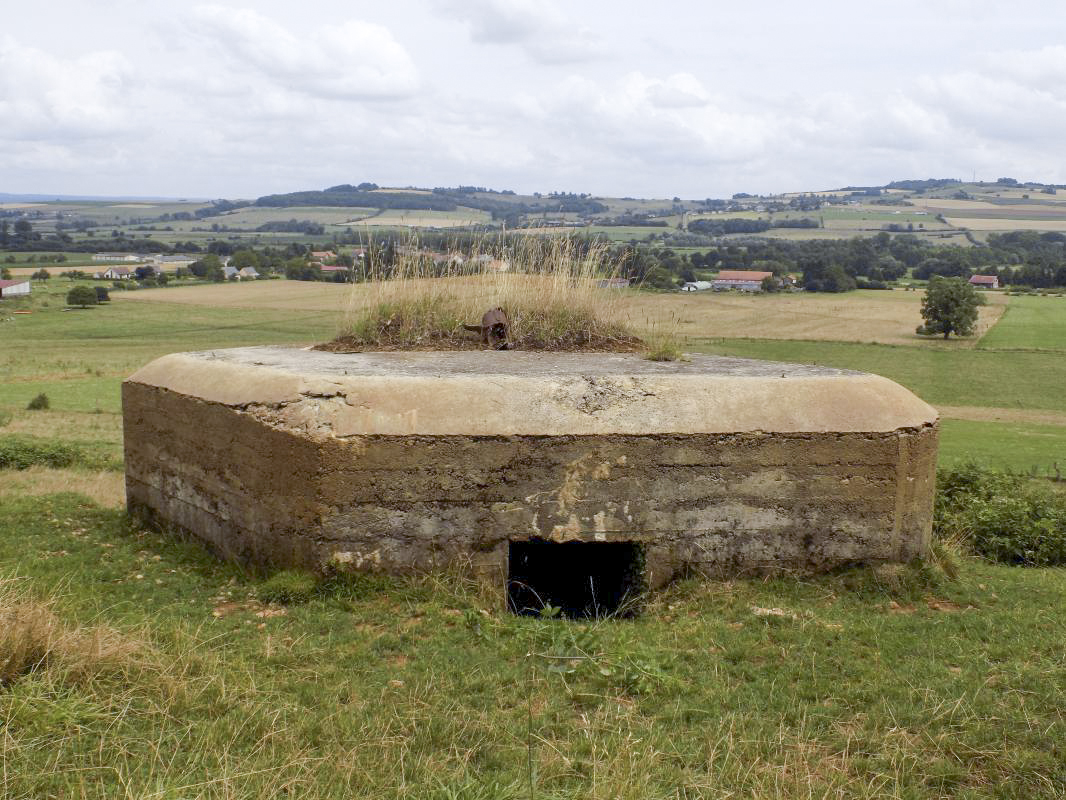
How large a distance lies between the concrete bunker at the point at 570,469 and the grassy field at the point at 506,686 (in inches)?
11.2

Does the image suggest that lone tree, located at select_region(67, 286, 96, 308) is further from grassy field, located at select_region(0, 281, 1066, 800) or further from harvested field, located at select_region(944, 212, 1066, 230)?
harvested field, located at select_region(944, 212, 1066, 230)

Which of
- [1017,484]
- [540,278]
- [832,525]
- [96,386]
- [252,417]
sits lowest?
[96,386]

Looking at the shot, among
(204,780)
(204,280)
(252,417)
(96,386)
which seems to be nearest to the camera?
(204,780)

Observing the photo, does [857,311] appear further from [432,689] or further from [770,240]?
[432,689]

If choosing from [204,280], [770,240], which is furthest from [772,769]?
[770,240]

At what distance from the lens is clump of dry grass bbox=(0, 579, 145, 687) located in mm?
4348

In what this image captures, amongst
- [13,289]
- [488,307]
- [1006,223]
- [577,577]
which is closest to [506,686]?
[577,577]

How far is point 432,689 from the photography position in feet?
16.4

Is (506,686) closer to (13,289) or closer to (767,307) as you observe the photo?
(767,307)

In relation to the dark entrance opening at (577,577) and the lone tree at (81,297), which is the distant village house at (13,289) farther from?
the dark entrance opening at (577,577)

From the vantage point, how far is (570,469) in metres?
6.68

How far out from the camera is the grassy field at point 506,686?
3881 millimetres

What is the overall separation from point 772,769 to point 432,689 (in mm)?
1787

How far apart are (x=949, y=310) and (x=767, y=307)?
9.02m
